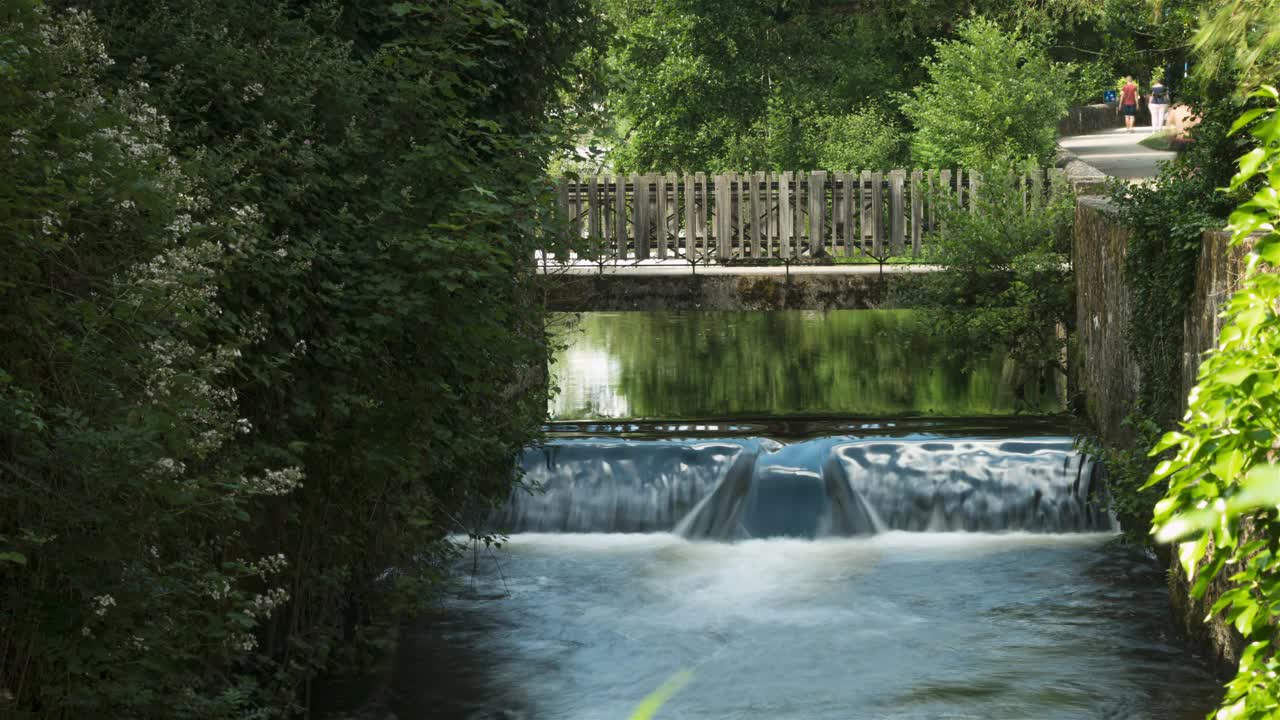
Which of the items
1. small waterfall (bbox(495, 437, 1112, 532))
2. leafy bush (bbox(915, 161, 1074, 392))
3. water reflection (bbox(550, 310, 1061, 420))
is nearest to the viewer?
small waterfall (bbox(495, 437, 1112, 532))

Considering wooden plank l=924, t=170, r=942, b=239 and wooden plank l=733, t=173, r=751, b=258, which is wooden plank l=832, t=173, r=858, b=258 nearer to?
wooden plank l=924, t=170, r=942, b=239

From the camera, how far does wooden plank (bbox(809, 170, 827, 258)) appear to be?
19281 mm

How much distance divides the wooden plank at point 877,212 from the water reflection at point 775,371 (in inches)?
41.7

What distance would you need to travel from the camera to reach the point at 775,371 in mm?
23312

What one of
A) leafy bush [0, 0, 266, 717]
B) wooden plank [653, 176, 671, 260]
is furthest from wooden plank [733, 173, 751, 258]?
leafy bush [0, 0, 266, 717]

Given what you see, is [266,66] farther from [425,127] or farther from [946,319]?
[946,319]

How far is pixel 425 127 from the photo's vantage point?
23.9 feet

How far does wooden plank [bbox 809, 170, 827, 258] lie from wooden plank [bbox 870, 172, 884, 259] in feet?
2.09

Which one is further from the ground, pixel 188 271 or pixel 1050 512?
pixel 188 271

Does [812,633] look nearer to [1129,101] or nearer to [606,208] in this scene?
[606,208]

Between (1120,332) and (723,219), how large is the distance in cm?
775

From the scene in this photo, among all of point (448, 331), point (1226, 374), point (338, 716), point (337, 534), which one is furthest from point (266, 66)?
point (1226, 374)

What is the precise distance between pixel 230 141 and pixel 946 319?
426 inches

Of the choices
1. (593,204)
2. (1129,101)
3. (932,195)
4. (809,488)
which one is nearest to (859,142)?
(593,204)
